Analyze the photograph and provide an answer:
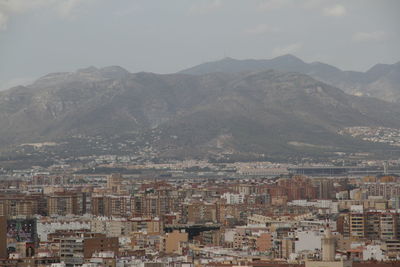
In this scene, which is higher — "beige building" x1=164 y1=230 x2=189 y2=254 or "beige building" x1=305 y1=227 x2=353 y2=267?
"beige building" x1=305 y1=227 x2=353 y2=267

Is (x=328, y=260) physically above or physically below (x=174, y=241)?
above

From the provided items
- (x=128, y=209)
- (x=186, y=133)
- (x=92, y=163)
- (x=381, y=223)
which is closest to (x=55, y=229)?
(x=381, y=223)

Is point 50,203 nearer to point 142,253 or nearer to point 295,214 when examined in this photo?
point 295,214

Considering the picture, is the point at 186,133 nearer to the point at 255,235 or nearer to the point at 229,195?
the point at 229,195

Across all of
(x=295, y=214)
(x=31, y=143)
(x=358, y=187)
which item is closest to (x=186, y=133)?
(x=31, y=143)

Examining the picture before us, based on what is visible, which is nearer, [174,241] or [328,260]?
[328,260]

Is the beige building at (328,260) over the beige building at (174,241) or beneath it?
over

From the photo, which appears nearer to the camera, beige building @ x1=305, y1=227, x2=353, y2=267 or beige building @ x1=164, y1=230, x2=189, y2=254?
beige building @ x1=305, y1=227, x2=353, y2=267

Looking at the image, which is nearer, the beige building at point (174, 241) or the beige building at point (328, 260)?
the beige building at point (328, 260)

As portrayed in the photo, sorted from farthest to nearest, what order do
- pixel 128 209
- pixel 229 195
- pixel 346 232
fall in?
pixel 229 195, pixel 128 209, pixel 346 232

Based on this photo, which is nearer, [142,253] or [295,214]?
[142,253]

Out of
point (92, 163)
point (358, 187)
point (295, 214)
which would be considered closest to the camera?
point (295, 214)
